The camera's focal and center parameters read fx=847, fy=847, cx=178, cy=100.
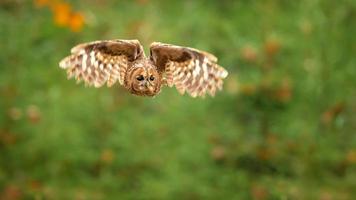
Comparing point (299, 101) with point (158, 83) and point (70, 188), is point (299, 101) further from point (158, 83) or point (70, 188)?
point (158, 83)

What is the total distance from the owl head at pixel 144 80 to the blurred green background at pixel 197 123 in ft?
11.8

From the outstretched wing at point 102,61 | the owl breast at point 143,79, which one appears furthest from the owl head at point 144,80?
the outstretched wing at point 102,61

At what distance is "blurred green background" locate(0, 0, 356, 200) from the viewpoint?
618 cm

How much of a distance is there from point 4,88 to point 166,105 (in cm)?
126

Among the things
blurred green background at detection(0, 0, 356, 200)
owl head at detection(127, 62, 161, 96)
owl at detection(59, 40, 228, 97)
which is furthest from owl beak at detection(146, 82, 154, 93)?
blurred green background at detection(0, 0, 356, 200)

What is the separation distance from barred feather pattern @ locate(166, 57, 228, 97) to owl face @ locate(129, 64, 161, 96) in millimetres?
162

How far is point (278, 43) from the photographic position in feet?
22.6

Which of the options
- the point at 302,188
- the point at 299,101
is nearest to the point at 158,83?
the point at 302,188

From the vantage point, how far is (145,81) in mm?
2355

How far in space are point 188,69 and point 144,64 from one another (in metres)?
0.21

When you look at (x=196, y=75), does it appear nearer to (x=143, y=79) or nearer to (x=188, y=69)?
(x=188, y=69)

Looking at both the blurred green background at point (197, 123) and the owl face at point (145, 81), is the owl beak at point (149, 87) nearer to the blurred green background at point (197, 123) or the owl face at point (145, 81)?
the owl face at point (145, 81)

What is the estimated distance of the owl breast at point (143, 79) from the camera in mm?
2344

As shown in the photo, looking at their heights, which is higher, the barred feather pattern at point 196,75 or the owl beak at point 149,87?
the barred feather pattern at point 196,75
